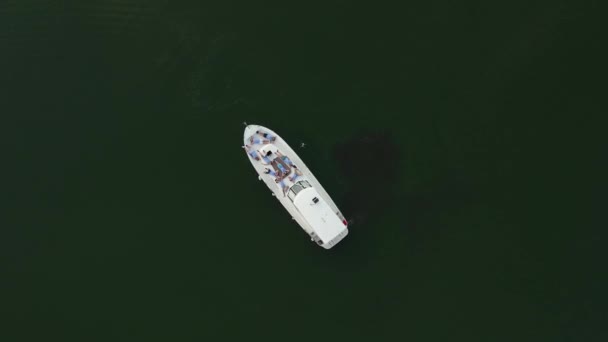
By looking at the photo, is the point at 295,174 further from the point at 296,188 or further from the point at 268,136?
the point at 268,136

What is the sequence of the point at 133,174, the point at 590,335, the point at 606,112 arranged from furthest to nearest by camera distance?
the point at 133,174 → the point at 606,112 → the point at 590,335

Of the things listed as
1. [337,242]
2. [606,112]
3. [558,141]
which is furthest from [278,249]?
[606,112]

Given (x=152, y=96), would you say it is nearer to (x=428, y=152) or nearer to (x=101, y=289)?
(x=101, y=289)

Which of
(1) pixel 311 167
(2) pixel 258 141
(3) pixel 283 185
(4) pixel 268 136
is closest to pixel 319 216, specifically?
(3) pixel 283 185

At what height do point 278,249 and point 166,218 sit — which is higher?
point 166,218

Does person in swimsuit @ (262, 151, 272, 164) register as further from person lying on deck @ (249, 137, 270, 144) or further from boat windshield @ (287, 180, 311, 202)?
boat windshield @ (287, 180, 311, 202)

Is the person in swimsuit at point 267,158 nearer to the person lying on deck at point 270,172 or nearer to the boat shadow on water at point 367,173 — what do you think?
the person lying on deck at point 270,172

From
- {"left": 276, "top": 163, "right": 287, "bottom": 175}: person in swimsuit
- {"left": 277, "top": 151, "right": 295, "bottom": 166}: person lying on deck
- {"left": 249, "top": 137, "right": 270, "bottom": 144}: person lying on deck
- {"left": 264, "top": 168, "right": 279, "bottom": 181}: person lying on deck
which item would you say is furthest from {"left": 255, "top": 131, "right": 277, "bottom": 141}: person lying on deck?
{"left": 264, "top": 168, "right": 279, "bottom": 181}: person lying on deck
